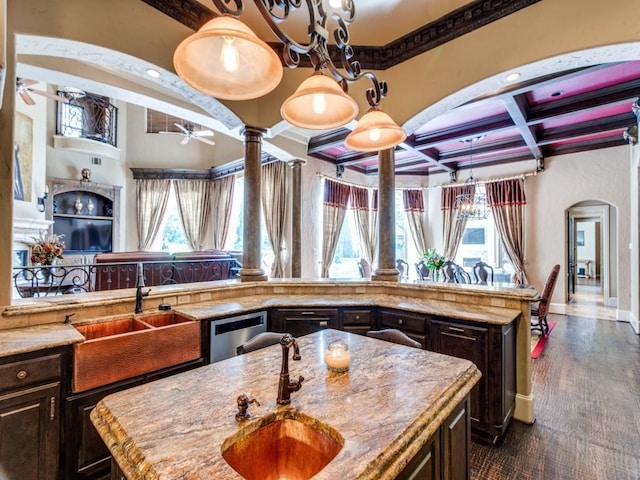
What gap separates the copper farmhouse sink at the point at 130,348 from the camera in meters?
1.83

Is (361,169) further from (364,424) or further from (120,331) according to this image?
(364,424)

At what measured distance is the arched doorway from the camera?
6652mm

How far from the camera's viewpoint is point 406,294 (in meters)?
3.38

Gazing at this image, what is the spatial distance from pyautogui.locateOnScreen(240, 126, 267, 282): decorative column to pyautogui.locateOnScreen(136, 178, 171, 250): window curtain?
6334 millimetres

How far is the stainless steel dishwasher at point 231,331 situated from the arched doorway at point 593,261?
264 inches

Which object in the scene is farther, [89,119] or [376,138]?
[89,119]

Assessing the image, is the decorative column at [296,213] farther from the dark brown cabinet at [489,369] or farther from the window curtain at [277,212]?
the dark brown cabinet at [489,369]

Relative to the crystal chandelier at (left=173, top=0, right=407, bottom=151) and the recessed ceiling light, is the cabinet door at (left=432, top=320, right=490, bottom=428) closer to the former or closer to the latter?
the crystal chandelier at (left=173, top=0, right=407, bottom=151)

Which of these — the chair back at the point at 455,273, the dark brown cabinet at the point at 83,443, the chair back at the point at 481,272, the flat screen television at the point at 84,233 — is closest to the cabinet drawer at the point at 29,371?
the dark brown cabinet at the point at 83,443

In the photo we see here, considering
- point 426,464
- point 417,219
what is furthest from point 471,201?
point 426,464

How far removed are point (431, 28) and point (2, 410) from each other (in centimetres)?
433

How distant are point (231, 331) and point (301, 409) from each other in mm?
1726

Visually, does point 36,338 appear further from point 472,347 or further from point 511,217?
point 511,217

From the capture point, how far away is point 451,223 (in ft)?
24.6
